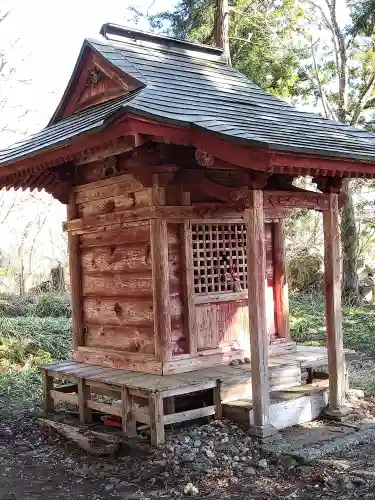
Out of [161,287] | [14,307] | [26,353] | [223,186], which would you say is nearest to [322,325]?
[26,353]

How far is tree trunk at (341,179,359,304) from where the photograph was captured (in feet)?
56.9

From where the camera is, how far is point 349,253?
17.8m

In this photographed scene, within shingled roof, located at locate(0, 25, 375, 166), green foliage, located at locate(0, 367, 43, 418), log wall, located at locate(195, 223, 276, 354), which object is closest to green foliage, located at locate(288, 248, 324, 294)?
green foliage, located at locate(0, 367, 43, 418)

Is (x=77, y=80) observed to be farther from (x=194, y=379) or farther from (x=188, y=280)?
(x=194, y=379)

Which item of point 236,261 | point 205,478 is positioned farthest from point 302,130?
point 205,478

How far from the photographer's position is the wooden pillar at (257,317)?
555cm

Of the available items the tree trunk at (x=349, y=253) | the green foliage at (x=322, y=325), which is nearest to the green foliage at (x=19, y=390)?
the green foliage at (x=322, y=325)

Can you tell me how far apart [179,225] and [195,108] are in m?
1.34

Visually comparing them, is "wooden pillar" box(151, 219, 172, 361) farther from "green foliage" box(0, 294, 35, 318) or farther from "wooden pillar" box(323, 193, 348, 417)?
"green foliage" box(0, 294, 35, 318)

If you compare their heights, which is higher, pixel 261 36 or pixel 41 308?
pixel 261 36

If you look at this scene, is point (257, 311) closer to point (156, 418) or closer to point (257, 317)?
point (257, 317)

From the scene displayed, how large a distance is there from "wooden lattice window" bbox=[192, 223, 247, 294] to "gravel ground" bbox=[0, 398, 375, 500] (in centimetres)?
164

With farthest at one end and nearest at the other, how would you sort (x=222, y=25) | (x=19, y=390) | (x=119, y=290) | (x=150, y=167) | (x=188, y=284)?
(x=222, y=25)
(x=19, y=390)
(x=119, y=290)
(x=188, y=284)
(x=150, y=167)

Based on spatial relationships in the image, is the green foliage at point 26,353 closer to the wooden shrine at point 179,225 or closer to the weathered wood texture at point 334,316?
the wooden shrine at point 179,225
